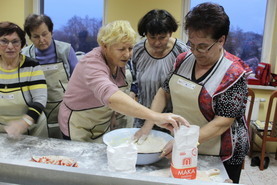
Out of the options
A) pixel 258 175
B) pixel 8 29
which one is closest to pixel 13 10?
pixel 8 29

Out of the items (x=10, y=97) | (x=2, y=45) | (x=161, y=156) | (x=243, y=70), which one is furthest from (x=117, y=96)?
(x=2, y=45)

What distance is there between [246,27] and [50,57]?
263cm

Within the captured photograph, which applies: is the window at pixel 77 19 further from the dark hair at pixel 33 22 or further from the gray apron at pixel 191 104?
the gray apron at pixel 191 104

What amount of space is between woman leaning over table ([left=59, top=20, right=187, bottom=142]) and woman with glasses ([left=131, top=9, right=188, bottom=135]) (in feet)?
0.84

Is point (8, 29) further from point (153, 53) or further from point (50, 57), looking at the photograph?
point (153, 53)

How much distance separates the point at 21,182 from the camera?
63 cm

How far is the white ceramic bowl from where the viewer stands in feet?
3.98

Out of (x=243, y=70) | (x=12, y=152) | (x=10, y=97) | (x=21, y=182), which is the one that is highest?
(x=243, y=70)

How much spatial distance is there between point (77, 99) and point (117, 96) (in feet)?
1.42

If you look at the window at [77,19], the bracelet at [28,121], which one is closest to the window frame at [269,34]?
the window at [77,19]

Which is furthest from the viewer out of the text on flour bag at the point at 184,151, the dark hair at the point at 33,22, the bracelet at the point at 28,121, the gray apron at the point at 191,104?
the dark hair at the point at 33,22

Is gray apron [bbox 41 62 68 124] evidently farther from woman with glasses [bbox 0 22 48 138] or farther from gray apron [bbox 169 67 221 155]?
gray apron [bbox 169 67 221 155]

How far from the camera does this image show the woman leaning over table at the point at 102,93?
1186 mm

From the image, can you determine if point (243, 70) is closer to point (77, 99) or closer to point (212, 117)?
point (212, 117)
